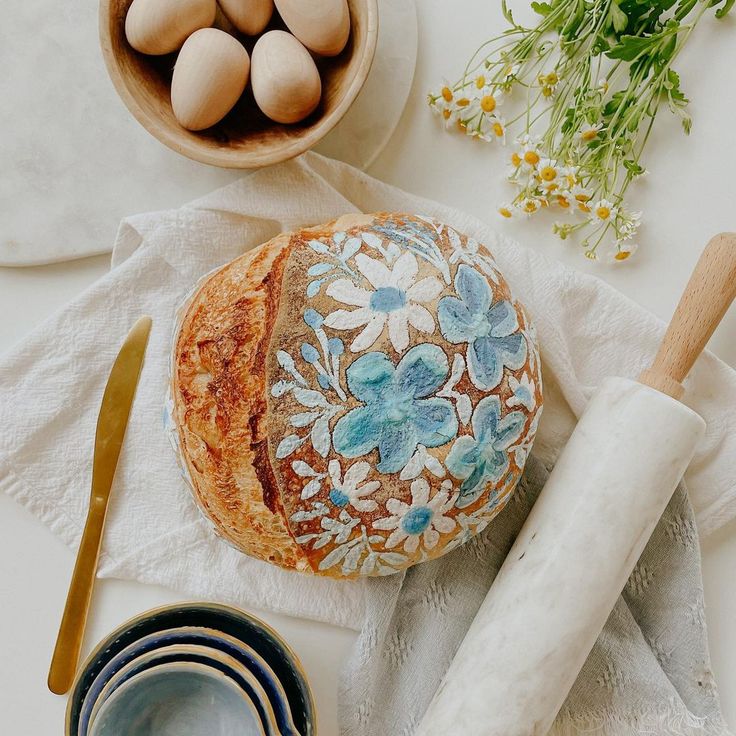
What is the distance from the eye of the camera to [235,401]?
802 mm

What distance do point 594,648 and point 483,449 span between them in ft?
1.15

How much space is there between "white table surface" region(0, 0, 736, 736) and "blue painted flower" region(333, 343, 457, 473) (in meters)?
0.32

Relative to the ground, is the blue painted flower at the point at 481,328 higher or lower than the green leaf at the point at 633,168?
lower

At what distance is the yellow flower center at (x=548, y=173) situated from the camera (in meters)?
0.95

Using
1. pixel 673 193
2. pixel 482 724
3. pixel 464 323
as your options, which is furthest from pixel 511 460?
pixel 673 193

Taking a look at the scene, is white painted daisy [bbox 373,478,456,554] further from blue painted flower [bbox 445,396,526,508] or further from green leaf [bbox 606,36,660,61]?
green leaf [bbox 606,36,660,61]

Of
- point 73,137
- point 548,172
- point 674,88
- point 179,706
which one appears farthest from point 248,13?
point 179,706

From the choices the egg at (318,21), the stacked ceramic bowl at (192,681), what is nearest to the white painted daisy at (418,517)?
the stacked ceramic bowl at (192,681)

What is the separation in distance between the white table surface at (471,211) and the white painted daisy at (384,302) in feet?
0.85

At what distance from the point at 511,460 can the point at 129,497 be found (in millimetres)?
493

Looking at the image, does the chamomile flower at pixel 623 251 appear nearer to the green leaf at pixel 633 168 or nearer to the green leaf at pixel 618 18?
the green leaf at pixel 633 168

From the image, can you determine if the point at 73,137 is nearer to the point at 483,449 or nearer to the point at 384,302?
the point at 384,302

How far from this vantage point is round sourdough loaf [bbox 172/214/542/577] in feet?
2.60

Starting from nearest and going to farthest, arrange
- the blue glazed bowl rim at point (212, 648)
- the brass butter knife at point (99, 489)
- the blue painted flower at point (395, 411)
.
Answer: the blue painted flower at point (395, 411)
the blue glazed bowl rim at point (212, 648)
the brass butter knife at point (99, 489)
